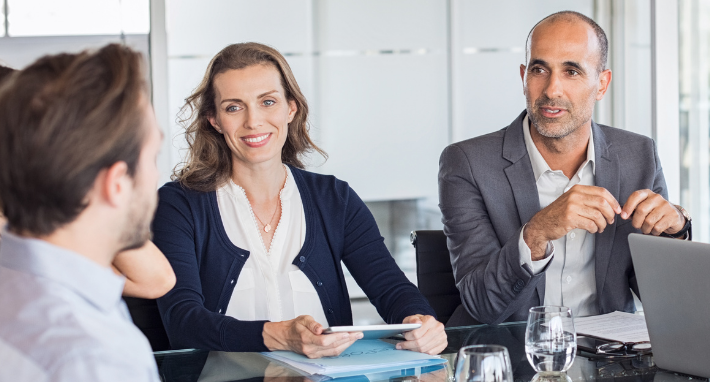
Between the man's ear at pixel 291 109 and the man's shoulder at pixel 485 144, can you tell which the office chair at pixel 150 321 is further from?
Result: the man's shoulder at pixel 485 144

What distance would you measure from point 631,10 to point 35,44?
3802 mm

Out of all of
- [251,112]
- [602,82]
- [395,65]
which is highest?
[395,65]

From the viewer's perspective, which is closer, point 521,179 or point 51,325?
point 51,325

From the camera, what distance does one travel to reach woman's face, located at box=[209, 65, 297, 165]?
203cm

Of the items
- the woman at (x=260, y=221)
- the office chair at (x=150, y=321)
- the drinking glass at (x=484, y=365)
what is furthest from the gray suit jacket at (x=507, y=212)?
the drinking glass at (x=484, y=365)

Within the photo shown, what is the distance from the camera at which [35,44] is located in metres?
4.13

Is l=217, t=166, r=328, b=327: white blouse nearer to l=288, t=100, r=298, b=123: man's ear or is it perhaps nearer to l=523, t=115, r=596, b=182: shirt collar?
l=288, t=100, r=298, b=123: man's ear

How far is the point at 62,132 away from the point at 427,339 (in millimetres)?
980

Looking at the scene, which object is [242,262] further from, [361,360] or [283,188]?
[361,360]

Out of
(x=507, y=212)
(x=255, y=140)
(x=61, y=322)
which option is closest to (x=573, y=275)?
(x=507, y=212)

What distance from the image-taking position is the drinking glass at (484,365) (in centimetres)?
91

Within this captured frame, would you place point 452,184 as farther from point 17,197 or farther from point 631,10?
point 631,10

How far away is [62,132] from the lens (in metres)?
0.75

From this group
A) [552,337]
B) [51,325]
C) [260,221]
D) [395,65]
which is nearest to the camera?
[51,325]
